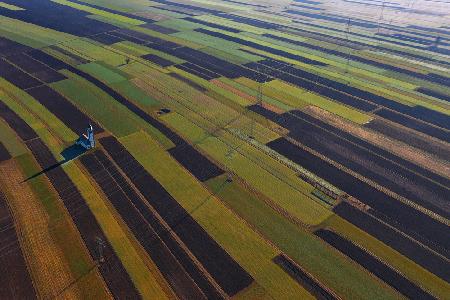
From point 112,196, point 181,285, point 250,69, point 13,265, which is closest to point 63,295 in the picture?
point 13,265

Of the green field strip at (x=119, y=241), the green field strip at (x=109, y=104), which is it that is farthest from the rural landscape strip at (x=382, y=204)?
the green field strip at (x=119, y=241)

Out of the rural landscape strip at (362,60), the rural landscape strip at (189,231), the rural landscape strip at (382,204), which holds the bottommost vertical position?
the rural landscape strip at (362,60)

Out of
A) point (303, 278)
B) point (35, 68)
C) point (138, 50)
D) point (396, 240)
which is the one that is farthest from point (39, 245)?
point (138, 50)

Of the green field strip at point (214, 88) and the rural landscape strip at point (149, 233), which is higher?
the rural landscape strip at point (149, 233)

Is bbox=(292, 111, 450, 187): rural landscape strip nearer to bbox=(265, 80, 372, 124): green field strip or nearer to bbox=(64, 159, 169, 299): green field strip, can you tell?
bbox=(265, 80, 372, 124): green field strip

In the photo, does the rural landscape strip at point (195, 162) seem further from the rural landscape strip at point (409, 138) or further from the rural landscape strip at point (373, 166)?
the rural landscape strip at point (409, 138)

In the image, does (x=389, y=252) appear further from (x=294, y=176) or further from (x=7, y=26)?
(x=7, y=26)
